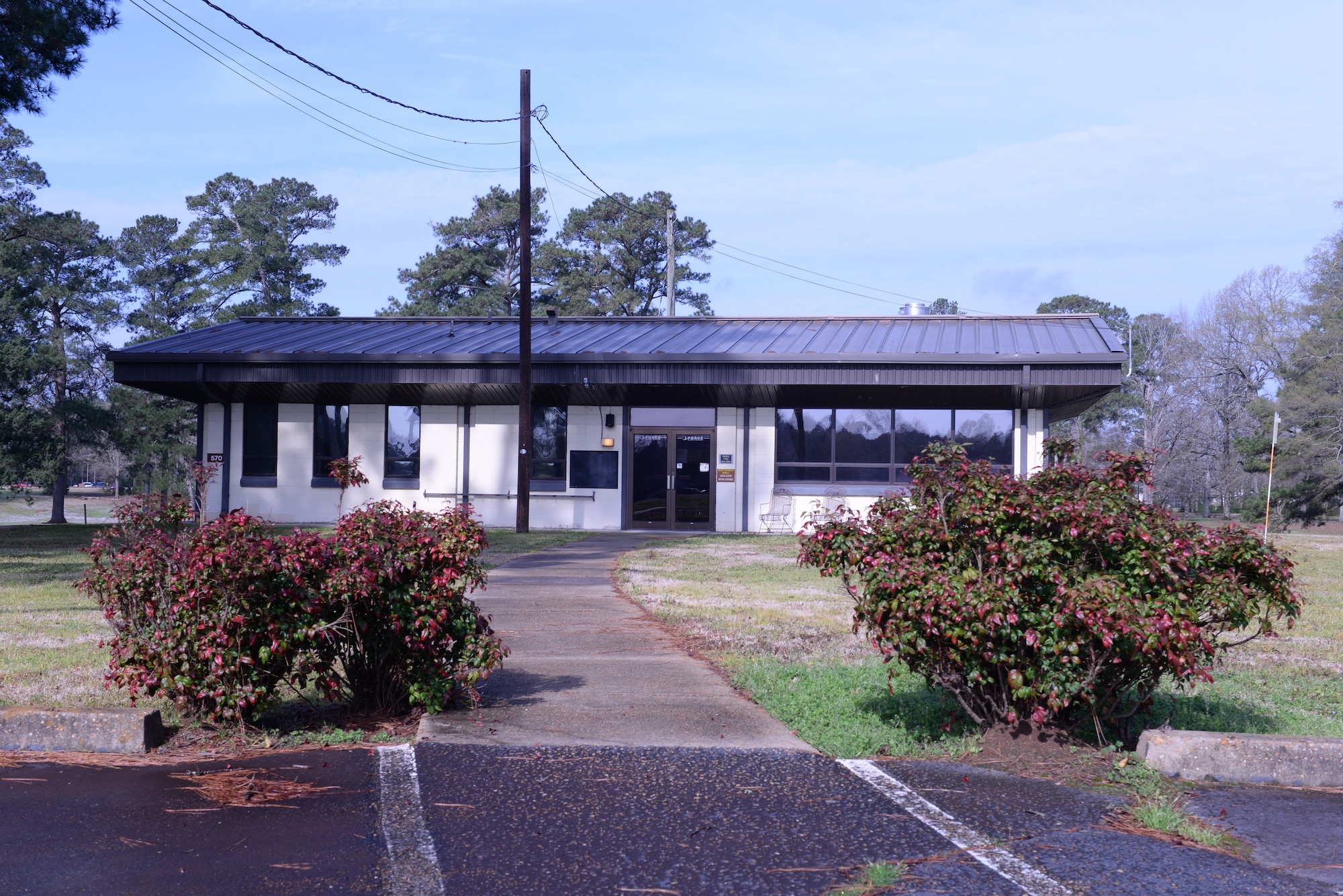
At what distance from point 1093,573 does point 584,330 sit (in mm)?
22119

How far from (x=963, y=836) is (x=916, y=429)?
19337 mm

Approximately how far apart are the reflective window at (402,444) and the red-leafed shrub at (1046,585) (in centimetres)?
1978

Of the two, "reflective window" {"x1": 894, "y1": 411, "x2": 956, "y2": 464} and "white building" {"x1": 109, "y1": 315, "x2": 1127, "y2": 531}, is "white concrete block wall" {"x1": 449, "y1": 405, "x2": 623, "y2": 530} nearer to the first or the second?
"white building" {"x1": 109, "y1": 315, "x2": 1127, "y2": 531}

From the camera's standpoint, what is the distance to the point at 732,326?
86.7 feet

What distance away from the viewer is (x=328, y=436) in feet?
80.1

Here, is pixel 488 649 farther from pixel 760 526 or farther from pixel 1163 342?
pixel 1163 342

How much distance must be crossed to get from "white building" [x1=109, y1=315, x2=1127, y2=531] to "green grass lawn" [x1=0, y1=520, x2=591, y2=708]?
5.57 meters

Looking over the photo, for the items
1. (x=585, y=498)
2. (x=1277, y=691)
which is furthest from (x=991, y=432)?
(x=1277, y=691)

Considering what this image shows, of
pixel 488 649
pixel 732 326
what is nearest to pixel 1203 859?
pixel 488 649

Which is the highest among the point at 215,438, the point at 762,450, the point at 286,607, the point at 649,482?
the point at 215,438

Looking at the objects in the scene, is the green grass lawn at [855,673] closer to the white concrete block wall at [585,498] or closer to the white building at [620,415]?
the white building at [620,415]

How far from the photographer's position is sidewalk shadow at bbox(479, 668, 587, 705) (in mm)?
6508

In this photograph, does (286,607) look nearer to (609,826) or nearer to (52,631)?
(609,826)

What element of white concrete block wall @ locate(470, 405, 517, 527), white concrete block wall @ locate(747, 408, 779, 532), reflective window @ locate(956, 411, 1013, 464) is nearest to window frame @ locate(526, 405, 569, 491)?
white concrete block wall @ locate(470, 405, 517, 527)
